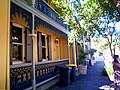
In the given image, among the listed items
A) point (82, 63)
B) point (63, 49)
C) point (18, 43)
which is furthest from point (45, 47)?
point (82, 63)

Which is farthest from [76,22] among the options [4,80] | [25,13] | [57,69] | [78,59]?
[78,59]

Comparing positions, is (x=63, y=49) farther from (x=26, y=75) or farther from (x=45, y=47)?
(x=26, y=75)

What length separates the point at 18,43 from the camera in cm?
823

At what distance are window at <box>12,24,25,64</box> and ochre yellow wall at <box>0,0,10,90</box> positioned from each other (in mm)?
6364

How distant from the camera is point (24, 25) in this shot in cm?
876

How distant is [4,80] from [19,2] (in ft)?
15.1

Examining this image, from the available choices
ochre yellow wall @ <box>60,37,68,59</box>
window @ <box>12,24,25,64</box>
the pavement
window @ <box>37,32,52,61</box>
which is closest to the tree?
window @ <box>12,24,25,64</box>

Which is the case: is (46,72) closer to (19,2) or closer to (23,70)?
(23,70)

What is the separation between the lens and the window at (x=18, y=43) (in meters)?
8.08

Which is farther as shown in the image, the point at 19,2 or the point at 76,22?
the point at 76,22

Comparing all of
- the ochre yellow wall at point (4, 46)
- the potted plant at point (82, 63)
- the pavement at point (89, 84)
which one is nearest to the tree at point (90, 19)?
the pavement at point (89, 84)

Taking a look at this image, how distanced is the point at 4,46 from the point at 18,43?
670 cm

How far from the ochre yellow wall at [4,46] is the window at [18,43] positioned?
6.36 m

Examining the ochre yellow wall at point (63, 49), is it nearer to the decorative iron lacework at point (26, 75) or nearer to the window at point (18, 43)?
the decorative iron lacework at point (26, 75)
